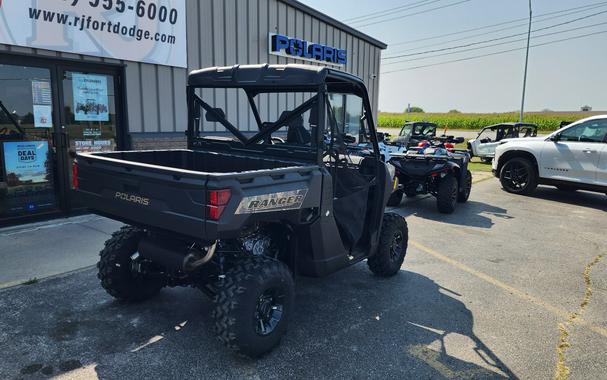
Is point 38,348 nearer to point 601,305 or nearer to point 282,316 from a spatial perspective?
point 282,316

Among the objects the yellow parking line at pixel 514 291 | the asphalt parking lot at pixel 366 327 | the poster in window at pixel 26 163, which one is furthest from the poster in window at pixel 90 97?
the yellow parking line at pixel 514 291

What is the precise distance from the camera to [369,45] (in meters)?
14.1

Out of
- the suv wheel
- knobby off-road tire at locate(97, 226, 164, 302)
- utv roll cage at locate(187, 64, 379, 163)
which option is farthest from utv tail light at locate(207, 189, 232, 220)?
the suv wheel

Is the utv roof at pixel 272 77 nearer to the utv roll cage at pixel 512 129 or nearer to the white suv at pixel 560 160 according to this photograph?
the white suv at pixel 560 160

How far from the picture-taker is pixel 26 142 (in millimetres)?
6266

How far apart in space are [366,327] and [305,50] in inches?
341

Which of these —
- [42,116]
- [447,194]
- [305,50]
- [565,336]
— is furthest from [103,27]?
[565,336]

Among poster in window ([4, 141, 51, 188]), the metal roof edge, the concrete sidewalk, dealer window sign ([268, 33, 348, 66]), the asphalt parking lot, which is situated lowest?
the asphalt parking lot

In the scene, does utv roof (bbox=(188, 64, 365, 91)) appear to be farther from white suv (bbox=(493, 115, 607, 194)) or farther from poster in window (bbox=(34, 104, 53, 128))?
white suv (bbox=(493, 115, 607, 194))

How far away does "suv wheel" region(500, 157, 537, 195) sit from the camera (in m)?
10.1

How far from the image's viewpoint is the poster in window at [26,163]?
6.14 m

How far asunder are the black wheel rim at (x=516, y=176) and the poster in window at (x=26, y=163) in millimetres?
9728

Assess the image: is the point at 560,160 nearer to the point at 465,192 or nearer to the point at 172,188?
the point at 465,192

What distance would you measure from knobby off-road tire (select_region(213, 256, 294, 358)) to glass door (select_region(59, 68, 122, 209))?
4.89m
